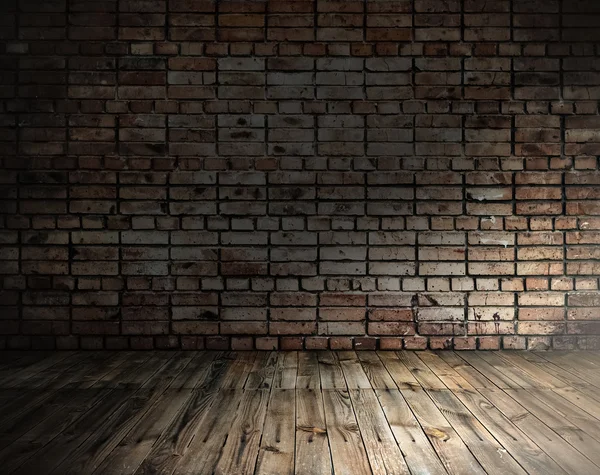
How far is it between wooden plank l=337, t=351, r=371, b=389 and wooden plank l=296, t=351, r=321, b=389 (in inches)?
5.6

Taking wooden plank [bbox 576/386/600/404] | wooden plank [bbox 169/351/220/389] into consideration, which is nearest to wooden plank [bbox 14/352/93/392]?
wooden plank [bbox 169/351/220/389]

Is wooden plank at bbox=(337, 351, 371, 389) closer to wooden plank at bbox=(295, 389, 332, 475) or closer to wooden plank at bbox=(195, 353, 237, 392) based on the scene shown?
wooden plank at bbox=(295, 389, 332, 475)

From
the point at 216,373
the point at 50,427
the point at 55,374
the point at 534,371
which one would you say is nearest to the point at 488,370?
the point at 534,371

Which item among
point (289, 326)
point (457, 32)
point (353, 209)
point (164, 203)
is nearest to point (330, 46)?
point (457, 32)

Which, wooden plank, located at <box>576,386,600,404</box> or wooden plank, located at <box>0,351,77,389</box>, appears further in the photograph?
wooden plank, located at <box>0,351,77,389</box>

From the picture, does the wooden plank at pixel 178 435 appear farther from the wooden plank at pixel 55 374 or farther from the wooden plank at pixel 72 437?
the wooden plank at pixel 55 374

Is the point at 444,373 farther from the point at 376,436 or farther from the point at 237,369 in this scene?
the point at 237,369

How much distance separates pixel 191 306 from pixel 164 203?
65 cm

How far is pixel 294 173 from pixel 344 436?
1.61 m

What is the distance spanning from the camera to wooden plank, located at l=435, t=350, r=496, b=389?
2113 mm

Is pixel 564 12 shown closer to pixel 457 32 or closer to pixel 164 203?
pixel 457 32

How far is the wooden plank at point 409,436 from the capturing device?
4.44 feet

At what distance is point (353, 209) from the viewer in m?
2.71

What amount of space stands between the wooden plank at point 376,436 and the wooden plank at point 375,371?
119 mm
